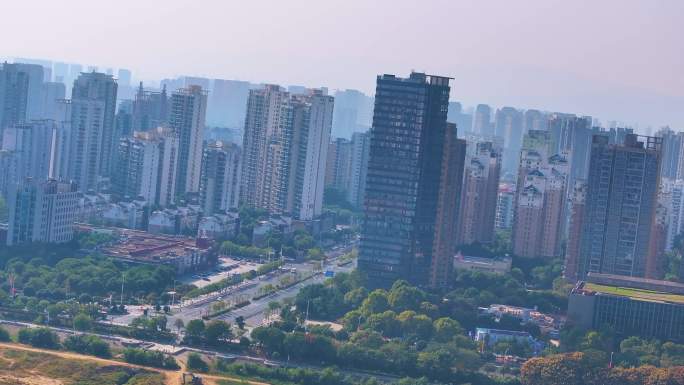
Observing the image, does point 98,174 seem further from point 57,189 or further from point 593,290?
point 593,290

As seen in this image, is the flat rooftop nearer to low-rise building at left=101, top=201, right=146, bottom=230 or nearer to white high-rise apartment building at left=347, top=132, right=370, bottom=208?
low-rise building at left=101, top=201, right=146, bottom=230

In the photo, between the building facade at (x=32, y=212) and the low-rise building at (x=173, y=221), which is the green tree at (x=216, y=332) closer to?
the building facade at (x=32, y=212)

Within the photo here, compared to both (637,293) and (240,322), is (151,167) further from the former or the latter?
(637,293)

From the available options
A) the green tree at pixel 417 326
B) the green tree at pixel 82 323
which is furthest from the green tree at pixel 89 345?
the green tree at pixel 417 326

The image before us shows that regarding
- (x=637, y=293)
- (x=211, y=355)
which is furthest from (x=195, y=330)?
(x=637, y=293)

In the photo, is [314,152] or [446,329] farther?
[314,152]

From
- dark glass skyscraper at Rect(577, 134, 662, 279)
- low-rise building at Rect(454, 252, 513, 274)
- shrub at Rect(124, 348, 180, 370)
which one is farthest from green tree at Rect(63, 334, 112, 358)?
dark glass skyscraper at Rect(577, 134, 662, 279)
